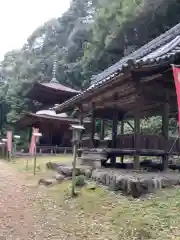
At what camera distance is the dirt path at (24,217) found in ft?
17.1

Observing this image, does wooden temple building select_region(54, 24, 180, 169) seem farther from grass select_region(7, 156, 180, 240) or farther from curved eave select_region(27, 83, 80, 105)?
curved eave select_region(27, 83, 80, 105)

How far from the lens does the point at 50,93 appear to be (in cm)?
2773

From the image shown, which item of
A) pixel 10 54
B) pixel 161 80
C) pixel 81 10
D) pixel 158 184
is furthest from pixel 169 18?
pixel 10 54

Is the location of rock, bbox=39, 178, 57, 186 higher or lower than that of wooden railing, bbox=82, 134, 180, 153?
lower

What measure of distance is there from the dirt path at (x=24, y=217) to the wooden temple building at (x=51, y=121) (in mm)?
14446

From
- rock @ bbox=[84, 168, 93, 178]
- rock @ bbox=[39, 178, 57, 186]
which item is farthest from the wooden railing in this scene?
rock @ bbox=[39, 178, 57, 186]

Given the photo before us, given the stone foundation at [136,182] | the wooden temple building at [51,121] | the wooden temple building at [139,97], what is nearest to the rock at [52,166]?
the wooden temple building at [139,97]

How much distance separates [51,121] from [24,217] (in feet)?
60.1

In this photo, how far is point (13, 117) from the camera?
3216cm

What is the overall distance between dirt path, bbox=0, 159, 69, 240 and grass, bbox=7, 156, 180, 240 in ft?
0.81

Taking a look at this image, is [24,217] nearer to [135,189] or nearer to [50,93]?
[135,189]

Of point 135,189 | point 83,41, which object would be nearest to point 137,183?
point 135,189

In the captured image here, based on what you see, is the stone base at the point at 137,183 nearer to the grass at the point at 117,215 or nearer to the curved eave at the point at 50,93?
the grass at the point at 117,215

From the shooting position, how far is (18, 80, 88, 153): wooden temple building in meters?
24.1
